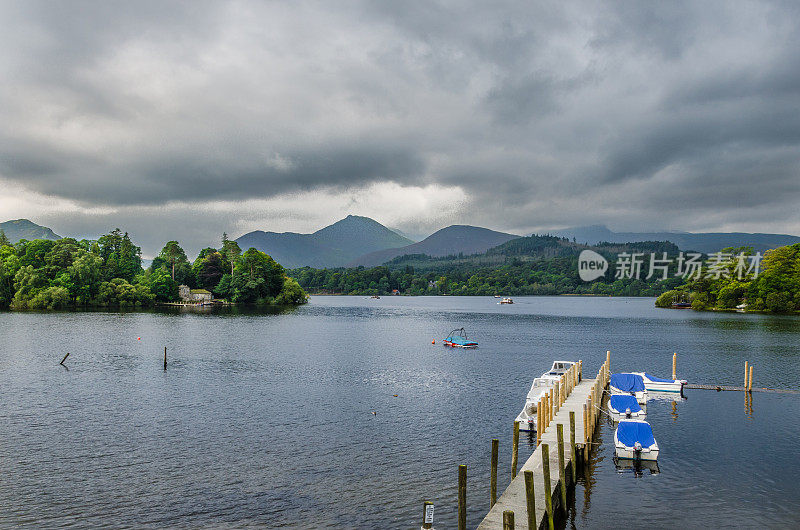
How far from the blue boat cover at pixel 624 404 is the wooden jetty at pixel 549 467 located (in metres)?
1.63

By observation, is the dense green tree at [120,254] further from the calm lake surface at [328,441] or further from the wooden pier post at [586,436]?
the wooden pier post at [586,436]

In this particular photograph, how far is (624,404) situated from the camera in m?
→ 37.1

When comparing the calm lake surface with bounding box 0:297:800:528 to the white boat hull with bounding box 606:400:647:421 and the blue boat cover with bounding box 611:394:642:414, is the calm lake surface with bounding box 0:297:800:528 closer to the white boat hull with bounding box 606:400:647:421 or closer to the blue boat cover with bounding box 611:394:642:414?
the white boat hull with bounding box 606:400:647:421

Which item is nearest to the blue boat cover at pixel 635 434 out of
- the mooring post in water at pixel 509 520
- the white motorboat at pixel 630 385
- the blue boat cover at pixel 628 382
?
the white motorboat at pixel 630 385

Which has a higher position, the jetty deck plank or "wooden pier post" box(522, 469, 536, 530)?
"wooden pier post" box(522, 469, 536, 530)

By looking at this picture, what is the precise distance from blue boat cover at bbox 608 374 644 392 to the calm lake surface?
72.9 inches

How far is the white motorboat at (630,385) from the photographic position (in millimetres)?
43406

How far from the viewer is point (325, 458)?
92.8 feet

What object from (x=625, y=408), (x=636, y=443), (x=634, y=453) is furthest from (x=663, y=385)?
(x=634, y=453)

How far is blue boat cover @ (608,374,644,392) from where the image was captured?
4384 cm

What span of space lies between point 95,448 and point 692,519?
30.4 m

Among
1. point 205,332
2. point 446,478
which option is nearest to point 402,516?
point 446,478

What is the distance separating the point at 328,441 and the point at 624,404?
2109 centimetres

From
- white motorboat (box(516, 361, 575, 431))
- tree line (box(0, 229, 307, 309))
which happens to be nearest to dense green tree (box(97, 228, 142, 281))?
tree line (box(0, 229, 307, 309))
